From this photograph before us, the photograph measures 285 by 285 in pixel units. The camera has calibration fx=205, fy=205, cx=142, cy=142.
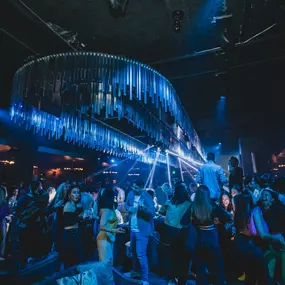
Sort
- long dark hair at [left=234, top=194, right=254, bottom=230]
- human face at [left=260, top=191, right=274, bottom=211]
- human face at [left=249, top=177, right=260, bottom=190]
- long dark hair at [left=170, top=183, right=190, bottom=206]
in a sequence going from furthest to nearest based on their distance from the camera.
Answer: human face at [left=249, top=177, right=260, bottom=190]
long dark hair at [left=170, top=183, right=190, bottom=206]
human face at [left=260, top=191, right=274, bottom=211]
long dark hair at [left=234, top=194, right=254, bottom=230]

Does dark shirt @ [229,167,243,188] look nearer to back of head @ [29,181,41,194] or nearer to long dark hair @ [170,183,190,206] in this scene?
long dark hair @ [170,183,190,206]

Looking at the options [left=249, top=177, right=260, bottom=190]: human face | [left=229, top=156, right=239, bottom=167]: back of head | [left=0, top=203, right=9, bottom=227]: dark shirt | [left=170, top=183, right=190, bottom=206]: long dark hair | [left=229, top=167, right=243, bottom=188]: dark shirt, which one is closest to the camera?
[left=170, top=183, right=190, bottom=206]: long dark hair

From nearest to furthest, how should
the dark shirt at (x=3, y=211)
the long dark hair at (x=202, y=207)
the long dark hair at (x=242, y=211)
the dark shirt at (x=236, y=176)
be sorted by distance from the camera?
the long dark hair at (x=242, y=211), the long dark hair at (x=202, y=207), the dark shirt at (x=236, y=176), the dark shirt at (x=3, y=211)

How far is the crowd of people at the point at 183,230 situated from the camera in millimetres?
3039

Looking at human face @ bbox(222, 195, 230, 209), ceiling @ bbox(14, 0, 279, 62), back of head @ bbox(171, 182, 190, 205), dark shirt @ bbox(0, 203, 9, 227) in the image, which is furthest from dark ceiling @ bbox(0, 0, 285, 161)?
human face @ bbox(222, 195, 230, 209)

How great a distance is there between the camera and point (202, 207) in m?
3.20

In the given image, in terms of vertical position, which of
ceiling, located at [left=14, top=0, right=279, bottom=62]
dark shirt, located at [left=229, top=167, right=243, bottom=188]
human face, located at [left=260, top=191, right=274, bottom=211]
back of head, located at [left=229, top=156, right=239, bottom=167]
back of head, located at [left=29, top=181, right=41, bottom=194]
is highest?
ceiling, located at [left=14, top=0, right=279, bottom=62]

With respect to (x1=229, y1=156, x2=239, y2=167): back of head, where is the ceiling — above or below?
above

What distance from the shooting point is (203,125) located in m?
10.6

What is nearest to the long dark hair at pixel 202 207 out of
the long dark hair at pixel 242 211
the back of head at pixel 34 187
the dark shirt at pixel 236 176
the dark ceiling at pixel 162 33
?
the long dark hair at pixel 242 211

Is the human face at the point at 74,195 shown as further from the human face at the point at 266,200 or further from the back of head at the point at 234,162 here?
the human face at the point at 266,200

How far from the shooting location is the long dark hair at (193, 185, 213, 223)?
316 cm

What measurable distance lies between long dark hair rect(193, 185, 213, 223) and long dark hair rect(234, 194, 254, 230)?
0.38 meters

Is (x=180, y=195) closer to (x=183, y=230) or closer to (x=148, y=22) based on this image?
(x=183, y=230)
